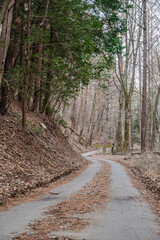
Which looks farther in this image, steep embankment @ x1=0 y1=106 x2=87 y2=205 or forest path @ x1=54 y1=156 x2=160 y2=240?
steep embankment @ x1=0 y1=106 x2=87 y2=205

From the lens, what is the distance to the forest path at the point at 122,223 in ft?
9.37

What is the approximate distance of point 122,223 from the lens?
Answer: 3502 millimetres

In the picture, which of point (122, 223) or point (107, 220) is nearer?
point (122, 223)

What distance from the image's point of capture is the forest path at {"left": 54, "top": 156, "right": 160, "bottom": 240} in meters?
2.86

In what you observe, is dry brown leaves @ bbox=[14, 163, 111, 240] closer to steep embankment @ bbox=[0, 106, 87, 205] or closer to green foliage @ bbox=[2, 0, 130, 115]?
steep embankment @ bbox=[0, 106, 87, 205]

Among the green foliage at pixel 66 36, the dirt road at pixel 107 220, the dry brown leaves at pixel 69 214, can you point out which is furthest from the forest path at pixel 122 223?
the green foliage at pixel 66 36

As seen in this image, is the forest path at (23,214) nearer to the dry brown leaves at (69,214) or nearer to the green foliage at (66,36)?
the dry brown leaves at (69,214)

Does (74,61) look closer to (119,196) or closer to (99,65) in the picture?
(99,65)

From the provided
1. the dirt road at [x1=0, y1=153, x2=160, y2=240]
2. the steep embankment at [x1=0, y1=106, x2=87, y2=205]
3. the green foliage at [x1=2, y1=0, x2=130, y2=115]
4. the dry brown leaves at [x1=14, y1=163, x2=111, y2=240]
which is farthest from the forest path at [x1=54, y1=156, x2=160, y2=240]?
the green foliage at [x1=2, y1=0, x2=130, y2=115]

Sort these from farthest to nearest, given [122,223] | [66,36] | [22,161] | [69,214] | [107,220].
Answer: [66,36] → [22,161] → [69,214] → [107,220] → [122,223]

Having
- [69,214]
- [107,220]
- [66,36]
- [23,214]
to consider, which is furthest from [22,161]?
[66,36]

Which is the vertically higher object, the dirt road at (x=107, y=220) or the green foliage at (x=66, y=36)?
the green foliage at (x=66, y=36)

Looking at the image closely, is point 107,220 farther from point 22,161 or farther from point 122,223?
point 22,161

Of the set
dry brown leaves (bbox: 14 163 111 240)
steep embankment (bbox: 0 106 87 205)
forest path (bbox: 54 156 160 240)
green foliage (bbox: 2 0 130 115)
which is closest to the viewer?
forest path (bbox: 54 156 160 240)
